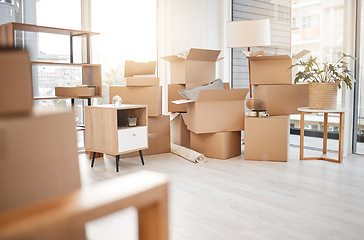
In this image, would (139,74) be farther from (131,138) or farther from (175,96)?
(131,138)

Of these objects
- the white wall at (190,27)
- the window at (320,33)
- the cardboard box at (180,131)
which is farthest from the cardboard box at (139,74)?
the window at (320,33)

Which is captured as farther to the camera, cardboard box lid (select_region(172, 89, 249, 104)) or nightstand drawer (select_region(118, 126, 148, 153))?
cardboard box lid (select_region(172, 89, 249, 104))

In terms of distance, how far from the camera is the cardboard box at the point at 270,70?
153 inches

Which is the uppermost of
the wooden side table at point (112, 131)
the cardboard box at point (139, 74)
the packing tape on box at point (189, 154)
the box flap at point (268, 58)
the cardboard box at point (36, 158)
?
the box flap at point (268, 58)

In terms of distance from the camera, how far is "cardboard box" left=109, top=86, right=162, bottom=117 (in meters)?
3.90

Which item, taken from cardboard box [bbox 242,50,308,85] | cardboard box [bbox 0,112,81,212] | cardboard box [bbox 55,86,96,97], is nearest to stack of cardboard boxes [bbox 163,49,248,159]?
cardboard box [bbox 242,50,308,85]

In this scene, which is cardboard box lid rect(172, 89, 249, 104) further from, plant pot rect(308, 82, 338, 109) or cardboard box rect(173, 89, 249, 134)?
plant pot rect(308, 82, 338, 109)

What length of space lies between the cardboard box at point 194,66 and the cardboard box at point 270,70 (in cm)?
46

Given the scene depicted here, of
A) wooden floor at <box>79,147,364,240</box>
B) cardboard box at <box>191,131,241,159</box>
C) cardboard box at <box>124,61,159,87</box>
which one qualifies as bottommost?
wooden floor at <box>79,147,364,240</box>

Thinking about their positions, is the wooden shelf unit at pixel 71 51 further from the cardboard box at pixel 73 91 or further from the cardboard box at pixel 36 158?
the cardboard box at pixel 36 158

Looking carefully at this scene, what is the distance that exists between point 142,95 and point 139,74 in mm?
244

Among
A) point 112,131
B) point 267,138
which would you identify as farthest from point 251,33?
point 112,131

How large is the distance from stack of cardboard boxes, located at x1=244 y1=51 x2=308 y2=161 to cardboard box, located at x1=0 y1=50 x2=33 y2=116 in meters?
2.99

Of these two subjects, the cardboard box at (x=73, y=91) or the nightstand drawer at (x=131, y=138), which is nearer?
the nightstand drawer at (x=131, y=138)
